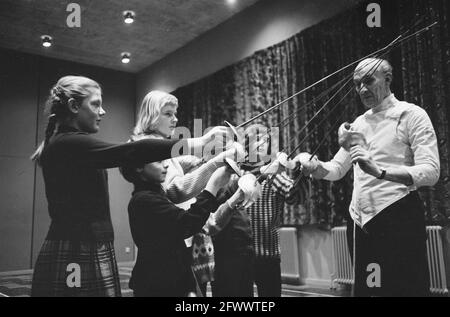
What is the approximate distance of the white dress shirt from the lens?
1.15 metres

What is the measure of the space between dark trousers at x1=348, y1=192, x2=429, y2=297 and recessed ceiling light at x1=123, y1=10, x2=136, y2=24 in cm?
282

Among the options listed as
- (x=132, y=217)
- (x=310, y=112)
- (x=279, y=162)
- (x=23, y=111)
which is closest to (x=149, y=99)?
(x=132, y=217)

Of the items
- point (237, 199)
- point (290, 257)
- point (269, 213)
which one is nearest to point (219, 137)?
point (237, 199)

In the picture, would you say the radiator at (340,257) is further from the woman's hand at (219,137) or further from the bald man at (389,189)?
the woman's hand at (219,137)

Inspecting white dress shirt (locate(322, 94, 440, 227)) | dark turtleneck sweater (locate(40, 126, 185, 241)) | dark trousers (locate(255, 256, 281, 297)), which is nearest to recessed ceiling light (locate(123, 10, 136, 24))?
dark trousers (locate(255, 256, 281, 297))

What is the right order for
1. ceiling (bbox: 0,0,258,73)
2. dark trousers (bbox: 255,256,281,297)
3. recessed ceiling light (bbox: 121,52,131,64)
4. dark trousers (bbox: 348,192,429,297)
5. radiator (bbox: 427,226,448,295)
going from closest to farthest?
1. dark trousers (bbox: 348,192,429,297)
2. dark trousers (bbox: 255,256,281,297)
3. radiator (bbox: 427,226,448,295)
4. ceiling (bbox: 0,0,258,73)
5. recessed ceiling light (bbox: 121,52,131,64)

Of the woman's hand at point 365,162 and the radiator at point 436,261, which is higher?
the woman's hand at point 365,162

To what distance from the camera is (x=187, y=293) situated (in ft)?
3.42

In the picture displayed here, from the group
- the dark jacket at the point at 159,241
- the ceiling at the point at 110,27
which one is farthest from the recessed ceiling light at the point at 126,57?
the dark jacket at the point at 159,241

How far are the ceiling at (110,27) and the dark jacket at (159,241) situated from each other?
2302 millimetres

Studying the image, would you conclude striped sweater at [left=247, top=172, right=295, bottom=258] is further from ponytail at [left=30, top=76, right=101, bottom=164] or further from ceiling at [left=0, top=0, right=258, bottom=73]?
ceiling at [left=0, top=0, right=258, bottom=73]

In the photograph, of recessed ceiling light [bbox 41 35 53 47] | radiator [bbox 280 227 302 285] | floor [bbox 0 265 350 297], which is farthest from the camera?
recessed ceiling light [bbox 41 35 53 47]

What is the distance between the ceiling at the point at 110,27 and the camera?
3.29m

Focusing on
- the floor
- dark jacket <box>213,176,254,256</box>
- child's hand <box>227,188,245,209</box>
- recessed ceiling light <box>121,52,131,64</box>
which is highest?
recessed ceiling light <box>121,52,131,64</box>
